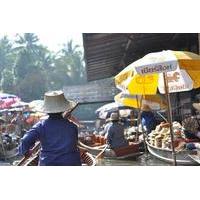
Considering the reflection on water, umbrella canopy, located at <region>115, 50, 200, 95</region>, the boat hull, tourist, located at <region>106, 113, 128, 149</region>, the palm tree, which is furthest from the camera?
tourist, located at <region>106, 113, 128, 149</region>

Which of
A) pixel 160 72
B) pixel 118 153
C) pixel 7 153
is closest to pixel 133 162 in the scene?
pixel 118 153

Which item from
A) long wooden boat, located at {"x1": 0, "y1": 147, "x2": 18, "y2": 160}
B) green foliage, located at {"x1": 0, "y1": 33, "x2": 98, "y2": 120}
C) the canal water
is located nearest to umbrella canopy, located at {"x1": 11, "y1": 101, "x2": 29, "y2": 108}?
green foliage, located at {"x1": 0, "y1": 33, "x2": 98, "y2": 120}

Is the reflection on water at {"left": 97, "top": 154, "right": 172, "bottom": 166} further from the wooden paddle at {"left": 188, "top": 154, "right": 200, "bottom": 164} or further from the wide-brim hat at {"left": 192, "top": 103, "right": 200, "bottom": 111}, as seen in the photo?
the wide-brim hat at {"left": 192, "top": 103, "right": 200, "bottom": 111}

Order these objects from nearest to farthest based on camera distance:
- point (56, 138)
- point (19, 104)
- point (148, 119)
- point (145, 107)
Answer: point (56, 138)
point (19, 104)
point (148, 119)
point (145, 107)

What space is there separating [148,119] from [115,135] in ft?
2.35

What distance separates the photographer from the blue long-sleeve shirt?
4.26m

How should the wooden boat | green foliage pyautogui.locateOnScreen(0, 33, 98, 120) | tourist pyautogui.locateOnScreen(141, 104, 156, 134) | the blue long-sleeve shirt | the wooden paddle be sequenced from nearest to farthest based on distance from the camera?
the blue long-sleeve shirt
the wooden boat
the wooden paddle
green foliage pyautogui.locateOnScreen(0, 33, 98, 120)
tourist pyautogui.locateOnScreen(141, 104, 156, 134)

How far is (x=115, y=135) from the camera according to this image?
6.76 m

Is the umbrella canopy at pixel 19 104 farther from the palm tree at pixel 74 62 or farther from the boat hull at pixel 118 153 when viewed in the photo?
the boat hull at pixel 118 153

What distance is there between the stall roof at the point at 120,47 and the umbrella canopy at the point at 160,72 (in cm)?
48

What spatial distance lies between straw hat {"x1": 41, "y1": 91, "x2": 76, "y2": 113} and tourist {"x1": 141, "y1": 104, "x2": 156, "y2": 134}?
274 centimetres

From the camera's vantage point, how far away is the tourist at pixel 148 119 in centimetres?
722

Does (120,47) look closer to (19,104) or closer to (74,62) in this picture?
(74,62)
